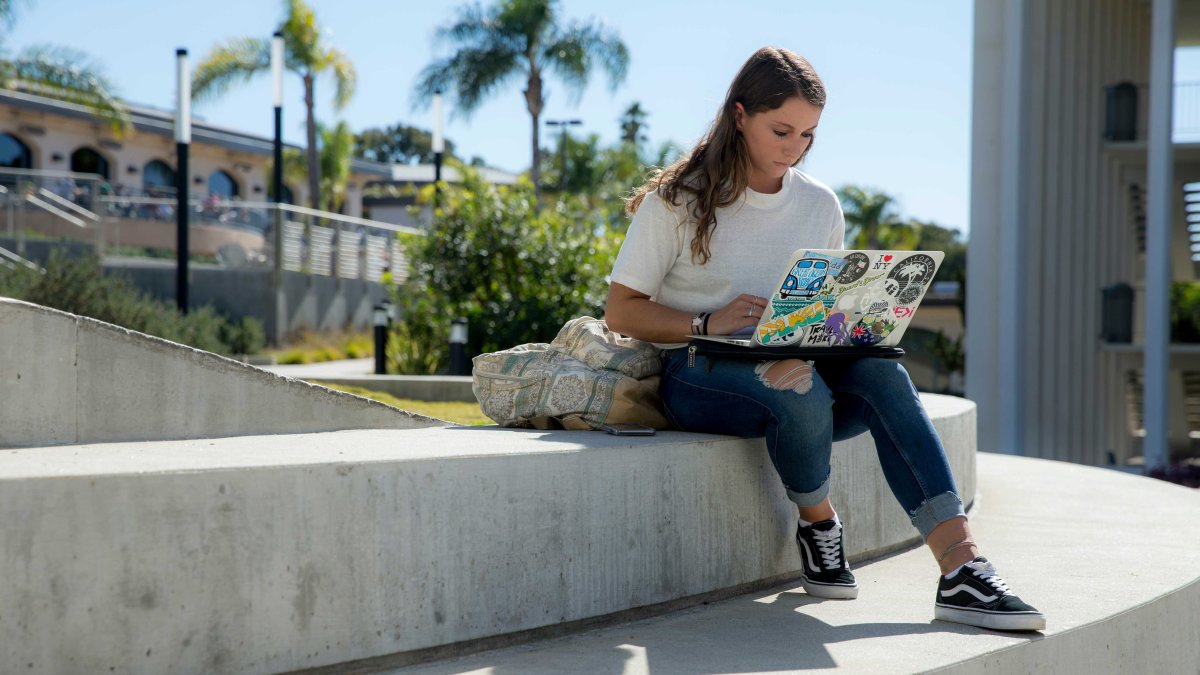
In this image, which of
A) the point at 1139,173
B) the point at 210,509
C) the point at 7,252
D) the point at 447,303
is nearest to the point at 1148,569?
the point at 210,509

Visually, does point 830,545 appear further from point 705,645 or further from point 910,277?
point 910,277

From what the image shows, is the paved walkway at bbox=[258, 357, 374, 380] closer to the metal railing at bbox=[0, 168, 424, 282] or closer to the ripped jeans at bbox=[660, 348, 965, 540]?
the metal railing at bbox=[0, 168, 424, 282]

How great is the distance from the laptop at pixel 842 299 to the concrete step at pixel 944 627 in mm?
770

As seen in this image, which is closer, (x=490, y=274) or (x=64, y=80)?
(x=490, y=274)

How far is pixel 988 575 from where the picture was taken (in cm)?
329

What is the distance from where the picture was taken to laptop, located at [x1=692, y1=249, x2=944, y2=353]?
130 inches

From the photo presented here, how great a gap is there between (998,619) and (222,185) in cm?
4087

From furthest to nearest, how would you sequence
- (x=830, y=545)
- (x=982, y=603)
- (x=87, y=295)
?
(x=87, y=295) < (x=830, y=545) < (x=982, y=603)

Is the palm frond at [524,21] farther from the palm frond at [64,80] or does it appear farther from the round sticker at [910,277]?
the round sticker at [910,277]

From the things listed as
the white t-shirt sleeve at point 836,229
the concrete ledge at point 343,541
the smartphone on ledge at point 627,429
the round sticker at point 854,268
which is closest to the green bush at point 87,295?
the smartphone on ledge at point 627,429

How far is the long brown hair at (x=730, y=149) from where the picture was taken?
12.1 ft

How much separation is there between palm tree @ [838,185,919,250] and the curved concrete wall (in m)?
57.5

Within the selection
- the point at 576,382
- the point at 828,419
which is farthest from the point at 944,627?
the point at 576,382

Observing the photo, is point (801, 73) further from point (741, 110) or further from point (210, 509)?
point (210, 509)
